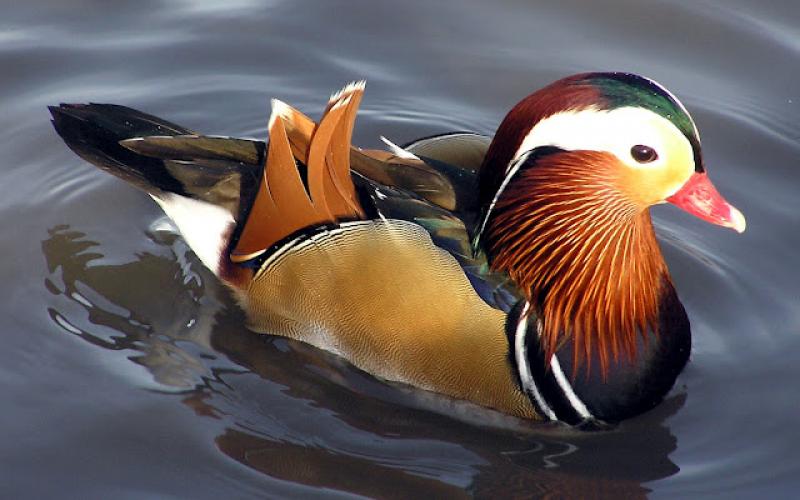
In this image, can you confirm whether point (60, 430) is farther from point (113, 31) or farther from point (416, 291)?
point (113, 31)

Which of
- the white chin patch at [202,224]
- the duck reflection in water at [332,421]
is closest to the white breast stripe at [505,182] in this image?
the duck reflection in water at [332,421]

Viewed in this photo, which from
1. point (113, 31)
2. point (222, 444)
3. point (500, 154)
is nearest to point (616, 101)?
point (500, 154)

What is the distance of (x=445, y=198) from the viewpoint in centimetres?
445

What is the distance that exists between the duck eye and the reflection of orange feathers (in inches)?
38.5

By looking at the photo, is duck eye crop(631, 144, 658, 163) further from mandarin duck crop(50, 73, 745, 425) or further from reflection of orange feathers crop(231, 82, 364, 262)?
reflection of orange feathers crop(231, 82, 364, 262)

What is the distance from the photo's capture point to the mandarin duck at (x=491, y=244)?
4152 millimetres

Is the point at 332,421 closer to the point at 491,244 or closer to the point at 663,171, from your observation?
the point at 491,244

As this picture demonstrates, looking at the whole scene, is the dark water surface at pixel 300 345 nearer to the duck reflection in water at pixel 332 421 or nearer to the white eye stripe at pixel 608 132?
the duck reflection in water at pixel 332 421

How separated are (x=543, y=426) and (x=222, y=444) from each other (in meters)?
1.15

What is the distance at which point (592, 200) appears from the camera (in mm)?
4289

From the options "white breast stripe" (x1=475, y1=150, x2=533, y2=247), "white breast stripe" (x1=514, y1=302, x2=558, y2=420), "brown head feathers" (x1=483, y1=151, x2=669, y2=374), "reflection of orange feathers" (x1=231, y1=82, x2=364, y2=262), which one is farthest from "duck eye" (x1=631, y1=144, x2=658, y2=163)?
"reflection of orange feathers" (x1=231, y1=82, x2=364, y2=262)

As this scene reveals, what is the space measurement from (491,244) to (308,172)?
696 mm

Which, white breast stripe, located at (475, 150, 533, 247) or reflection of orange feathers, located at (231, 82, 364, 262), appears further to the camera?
reflection of orange feathers, located at (231, 82, 364, 262)

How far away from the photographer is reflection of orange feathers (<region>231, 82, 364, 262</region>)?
434 centimetres
